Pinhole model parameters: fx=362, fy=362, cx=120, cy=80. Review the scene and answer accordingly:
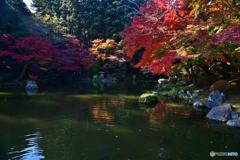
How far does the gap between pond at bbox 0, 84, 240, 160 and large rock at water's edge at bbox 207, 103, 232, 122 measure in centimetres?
49

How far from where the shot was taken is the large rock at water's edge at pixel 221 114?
12.6m

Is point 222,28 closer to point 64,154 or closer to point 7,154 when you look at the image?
point 64,154

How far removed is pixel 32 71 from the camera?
31.0m

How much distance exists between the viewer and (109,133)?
422 inches

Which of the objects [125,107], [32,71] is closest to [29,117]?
[125,107]

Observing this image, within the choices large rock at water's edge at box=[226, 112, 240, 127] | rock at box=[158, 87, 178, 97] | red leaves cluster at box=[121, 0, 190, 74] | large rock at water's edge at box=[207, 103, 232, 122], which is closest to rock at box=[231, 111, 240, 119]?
large rock at water's edge at box=[226, 112, 240, 127]

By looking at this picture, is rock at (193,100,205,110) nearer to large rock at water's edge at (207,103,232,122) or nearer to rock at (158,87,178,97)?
large rock at water's edge at (207,103,232,122)

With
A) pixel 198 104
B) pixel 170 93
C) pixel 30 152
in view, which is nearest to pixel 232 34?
pixel 198 104

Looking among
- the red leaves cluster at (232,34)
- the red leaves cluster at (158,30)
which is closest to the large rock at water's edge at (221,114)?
the red leaves cluster at (232,34)

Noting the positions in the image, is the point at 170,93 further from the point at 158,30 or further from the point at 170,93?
the point at 158,30

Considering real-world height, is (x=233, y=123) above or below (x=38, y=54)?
below

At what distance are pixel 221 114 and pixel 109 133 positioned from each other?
447 centimetres

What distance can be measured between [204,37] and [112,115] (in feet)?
14.9

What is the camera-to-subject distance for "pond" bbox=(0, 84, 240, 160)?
8.72 metres
